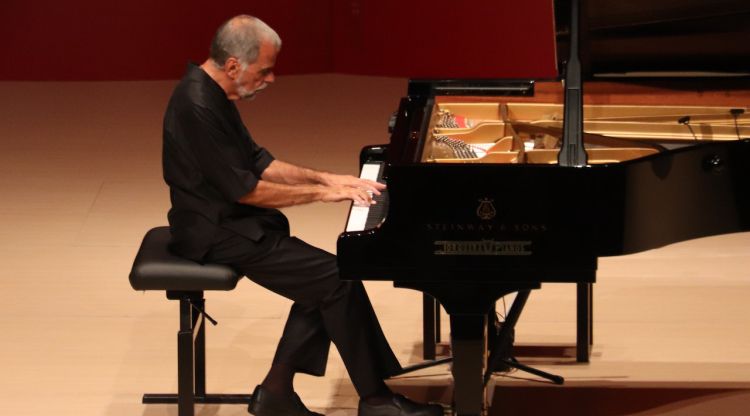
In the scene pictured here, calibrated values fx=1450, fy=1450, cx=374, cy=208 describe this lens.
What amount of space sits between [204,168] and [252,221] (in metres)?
0.22

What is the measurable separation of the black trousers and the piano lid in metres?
0.96

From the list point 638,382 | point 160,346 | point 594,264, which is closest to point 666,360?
point 638,382

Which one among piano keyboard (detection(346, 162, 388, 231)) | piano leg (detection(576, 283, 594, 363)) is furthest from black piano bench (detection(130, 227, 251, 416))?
piano leg (detection(576, 283, 594, 363))

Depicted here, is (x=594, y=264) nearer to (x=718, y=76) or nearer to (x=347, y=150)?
(x=718, y=76)

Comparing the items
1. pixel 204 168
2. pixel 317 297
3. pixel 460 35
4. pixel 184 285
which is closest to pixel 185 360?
pixel 184 285

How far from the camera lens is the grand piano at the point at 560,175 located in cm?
362

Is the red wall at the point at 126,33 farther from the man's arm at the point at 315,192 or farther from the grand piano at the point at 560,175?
the man's arm at the point at 315,192

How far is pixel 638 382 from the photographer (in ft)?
15.2

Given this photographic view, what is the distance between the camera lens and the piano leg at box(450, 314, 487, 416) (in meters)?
3.70

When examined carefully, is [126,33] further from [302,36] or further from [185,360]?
[185,360]

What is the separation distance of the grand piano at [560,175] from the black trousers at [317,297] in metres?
0.31

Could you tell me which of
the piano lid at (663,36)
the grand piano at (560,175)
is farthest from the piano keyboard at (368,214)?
the piano lid at (663,36)

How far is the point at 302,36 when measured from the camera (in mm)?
8461

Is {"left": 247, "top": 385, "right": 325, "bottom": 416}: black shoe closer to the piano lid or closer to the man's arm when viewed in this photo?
the man's arm
